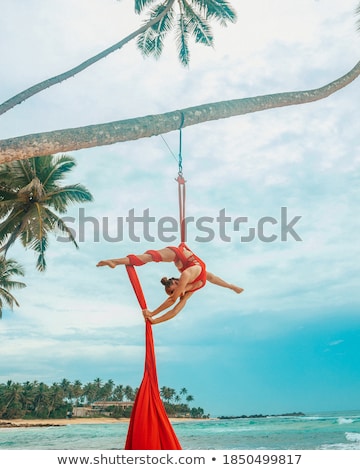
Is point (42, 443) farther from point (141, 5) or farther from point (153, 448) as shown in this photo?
point (153, 448)

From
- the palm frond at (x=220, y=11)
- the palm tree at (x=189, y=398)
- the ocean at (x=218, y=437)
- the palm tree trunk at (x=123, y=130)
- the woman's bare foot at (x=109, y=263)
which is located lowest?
the ocean at (x=218, y=437)

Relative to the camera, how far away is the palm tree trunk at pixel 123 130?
4484mm

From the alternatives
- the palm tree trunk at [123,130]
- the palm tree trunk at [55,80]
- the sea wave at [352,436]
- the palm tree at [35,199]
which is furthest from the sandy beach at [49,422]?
the palm tree trunk at [123,130]

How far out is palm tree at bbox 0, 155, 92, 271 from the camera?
11.0 meters

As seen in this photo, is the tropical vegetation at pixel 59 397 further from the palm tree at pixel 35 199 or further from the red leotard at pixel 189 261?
the red leotard at pixel 189 261

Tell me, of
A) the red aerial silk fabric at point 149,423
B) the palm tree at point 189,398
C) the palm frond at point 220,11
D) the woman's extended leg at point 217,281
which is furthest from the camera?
the palm tree at point 189,398

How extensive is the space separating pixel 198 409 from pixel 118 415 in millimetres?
7391

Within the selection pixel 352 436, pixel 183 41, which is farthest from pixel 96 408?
pixel 183 41

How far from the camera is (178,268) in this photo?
12.9 ft

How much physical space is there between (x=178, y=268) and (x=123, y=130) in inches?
53.5

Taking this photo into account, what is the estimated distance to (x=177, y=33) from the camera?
11.2 m

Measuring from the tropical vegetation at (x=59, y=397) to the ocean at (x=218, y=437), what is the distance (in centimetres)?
103

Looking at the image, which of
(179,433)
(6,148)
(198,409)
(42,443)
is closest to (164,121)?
(6,148)
